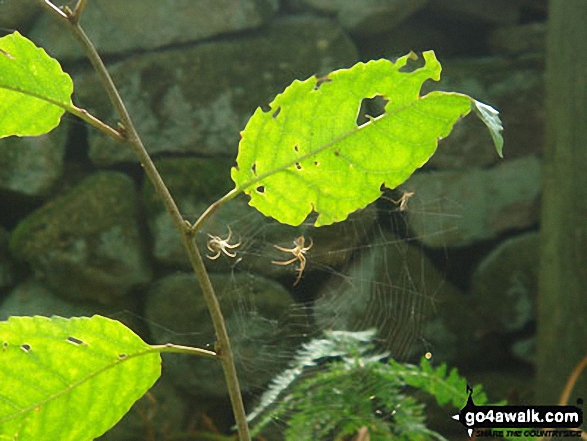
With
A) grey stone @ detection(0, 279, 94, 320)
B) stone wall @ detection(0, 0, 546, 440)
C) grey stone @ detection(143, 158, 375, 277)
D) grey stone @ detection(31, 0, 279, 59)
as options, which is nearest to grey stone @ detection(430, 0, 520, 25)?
stone wall @ detection(0, 0, 546, 440)

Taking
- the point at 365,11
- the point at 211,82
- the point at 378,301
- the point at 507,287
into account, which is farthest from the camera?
the point at 507,287

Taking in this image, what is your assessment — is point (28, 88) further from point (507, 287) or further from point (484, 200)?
point (507, 287)

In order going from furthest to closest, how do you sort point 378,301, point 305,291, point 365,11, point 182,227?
point 365,11 < point 305,291 < point 378,301 < point 182,227

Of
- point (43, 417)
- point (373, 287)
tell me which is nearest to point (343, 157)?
point (43, 417)

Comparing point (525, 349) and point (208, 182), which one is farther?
point (525, 349)

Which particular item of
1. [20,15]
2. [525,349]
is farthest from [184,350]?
[525,349]

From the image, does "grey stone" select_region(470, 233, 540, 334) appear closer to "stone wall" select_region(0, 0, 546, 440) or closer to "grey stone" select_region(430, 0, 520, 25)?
"stone wall" select_region(0, 0, 546, 440)
